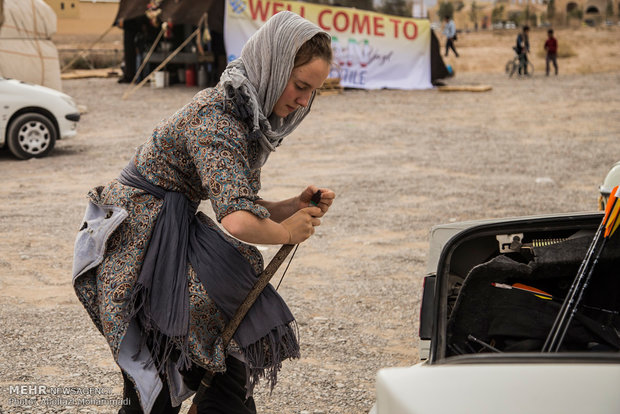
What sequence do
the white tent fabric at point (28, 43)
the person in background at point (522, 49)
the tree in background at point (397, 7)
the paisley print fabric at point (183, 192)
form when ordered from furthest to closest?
the tree in background at point (397, 7)
the person in background at point (522, 49)
the white tent fabric at point (28, 43)
the paisley print fabric at point (183, 192)

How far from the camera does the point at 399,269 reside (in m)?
6.65

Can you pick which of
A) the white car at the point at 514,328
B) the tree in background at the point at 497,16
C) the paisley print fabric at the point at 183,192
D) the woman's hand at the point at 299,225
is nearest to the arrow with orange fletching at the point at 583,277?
the white car at the point at 514,328

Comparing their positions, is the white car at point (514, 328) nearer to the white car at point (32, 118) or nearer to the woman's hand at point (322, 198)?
the woman's hand at point (322, 198)

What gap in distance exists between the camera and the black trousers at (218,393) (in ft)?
9.07

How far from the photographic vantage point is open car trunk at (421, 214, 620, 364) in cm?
256

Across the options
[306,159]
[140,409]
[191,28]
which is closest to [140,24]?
[191,28]

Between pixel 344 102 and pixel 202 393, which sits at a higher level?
pixel 202 393

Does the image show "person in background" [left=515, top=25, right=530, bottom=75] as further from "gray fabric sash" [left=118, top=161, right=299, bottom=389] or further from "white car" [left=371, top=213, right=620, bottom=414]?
"gray fabric sash" [left=118, top=161, right=299, bottom=389]

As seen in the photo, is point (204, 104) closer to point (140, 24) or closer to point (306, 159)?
point (306, 159)

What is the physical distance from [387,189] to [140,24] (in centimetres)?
1642

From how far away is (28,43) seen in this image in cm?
1603

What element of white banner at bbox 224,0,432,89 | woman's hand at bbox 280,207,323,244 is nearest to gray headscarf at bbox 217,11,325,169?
woman's hand at bbox 280,207,323,244

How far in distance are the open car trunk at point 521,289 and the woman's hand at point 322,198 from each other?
0.45 meters

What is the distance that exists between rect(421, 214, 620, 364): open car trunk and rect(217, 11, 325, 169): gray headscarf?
0.78 metres
